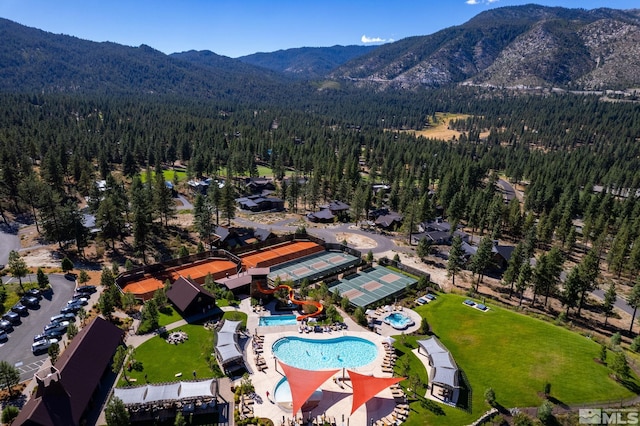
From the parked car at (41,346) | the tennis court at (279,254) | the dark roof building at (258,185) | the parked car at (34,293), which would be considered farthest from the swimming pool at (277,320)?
the dark roof building at (258,185)

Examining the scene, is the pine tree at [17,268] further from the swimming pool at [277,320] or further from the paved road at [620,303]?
the paved road at [620,303]

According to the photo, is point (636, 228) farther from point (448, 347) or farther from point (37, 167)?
point (37, 167)

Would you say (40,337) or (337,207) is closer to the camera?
(40,337)

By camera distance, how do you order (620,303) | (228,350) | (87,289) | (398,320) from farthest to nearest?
(620,303), (87,289), (398,320), (228,350)

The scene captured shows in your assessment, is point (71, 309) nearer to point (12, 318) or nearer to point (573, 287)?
point (12, 318)

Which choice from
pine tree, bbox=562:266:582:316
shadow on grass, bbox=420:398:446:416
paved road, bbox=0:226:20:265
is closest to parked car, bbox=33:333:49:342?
paved road, bbox=0:226:20:265

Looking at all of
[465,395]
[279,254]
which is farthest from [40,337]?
[465,395]
